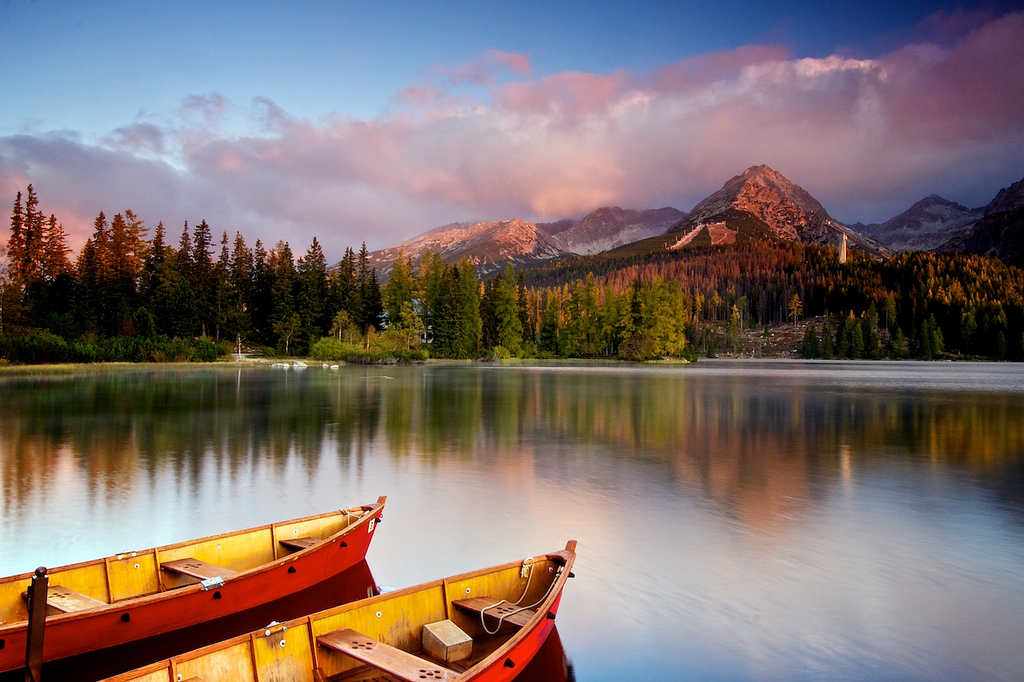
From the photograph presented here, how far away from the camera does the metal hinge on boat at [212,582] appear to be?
7.37 metres

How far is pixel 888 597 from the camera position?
9438 millimetres

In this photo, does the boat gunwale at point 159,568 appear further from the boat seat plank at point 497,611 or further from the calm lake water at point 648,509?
the boat seat plank at point 497,611

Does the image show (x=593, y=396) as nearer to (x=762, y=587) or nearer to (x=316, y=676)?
(x=762, y=587)

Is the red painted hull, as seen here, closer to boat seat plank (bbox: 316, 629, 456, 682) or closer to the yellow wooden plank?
boat seat plank (bbox: 316, 629, 456, 682)

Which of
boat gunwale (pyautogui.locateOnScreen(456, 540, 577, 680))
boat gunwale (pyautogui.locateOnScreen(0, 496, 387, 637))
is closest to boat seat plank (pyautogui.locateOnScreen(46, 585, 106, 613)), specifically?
boat gunwale (pyautogui.locateOnScreen(0, 496, 387, 637))

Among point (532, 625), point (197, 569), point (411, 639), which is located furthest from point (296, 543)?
point (532, 625)

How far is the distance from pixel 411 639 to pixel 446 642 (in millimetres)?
449

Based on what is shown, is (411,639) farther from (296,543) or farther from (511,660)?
(296,543)

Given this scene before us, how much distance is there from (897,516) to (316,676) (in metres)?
13.3

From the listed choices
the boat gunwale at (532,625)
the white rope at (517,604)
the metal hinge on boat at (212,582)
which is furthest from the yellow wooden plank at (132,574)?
the boat gunwale at (532,625)

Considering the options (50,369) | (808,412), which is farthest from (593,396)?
(50,369)

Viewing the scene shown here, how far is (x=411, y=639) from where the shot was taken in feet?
21.4

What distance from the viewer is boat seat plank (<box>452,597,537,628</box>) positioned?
6723mm

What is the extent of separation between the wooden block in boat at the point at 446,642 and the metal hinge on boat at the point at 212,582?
275cm
